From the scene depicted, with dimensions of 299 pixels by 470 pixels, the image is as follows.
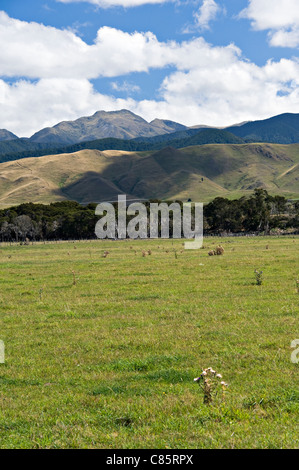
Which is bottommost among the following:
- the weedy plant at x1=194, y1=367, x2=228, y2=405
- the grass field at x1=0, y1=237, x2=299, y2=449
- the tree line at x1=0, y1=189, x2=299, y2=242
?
the grass field at x1=0, y1=237, x2=299, y2=449

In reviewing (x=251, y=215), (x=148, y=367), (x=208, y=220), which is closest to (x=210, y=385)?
(x=148, y=367)

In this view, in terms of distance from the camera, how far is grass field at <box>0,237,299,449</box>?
799 cm

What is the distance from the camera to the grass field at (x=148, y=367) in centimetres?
799

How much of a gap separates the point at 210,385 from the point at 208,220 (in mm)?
135594

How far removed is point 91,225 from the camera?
130000 mm

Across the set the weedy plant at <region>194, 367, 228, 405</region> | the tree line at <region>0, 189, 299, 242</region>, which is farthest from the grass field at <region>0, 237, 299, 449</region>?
the tree line at <region>0, 189, 299, 242</region>

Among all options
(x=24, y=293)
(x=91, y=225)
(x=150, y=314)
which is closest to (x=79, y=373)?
(x=150, y=314)

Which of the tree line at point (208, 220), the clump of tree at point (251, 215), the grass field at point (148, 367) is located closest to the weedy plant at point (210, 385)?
the grass field at point (148, 367)

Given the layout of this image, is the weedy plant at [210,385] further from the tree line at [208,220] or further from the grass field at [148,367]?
the tree line at [208,220]

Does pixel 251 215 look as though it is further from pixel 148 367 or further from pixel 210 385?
pixel 210 385

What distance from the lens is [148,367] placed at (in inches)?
474

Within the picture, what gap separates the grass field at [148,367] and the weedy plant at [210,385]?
0.16 meters

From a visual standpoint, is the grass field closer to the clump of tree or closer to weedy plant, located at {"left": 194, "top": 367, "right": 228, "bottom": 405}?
weedy plant, located at {"left": 194, "top": 367, "right": 228, "bottom": 405}

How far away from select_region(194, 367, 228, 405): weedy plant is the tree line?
11990 centimetres
